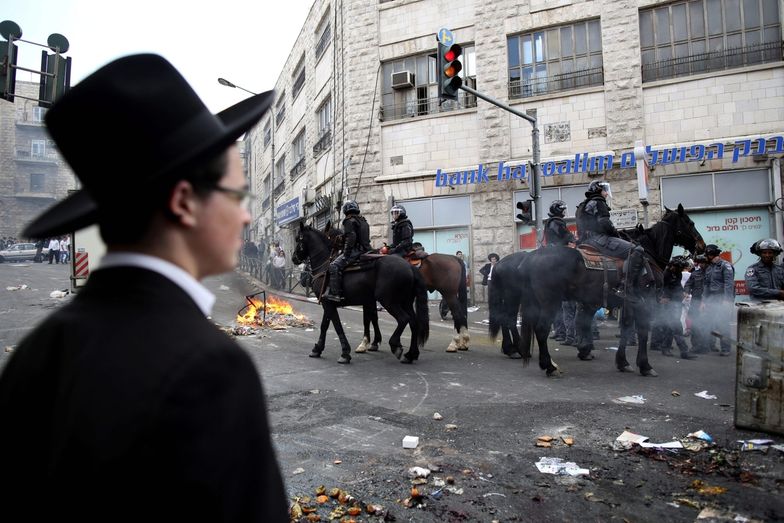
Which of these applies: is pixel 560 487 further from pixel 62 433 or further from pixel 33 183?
pixel 33 183

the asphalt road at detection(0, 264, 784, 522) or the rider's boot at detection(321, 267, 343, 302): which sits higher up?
the rider's boot at detection(321, 267, 343, 302)

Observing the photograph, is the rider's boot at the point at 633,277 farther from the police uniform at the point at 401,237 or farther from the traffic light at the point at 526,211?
the traffic light at the point at 526,211

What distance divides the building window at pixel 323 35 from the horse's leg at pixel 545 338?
66.8 ft


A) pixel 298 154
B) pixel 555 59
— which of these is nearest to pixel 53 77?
pixel 555 59

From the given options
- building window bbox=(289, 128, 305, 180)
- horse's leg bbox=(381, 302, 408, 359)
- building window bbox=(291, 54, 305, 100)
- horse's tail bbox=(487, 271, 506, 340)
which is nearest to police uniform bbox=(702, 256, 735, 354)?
horse's tail bbox=(487, 271, 506, 340)

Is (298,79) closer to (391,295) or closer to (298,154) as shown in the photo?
(298,154)

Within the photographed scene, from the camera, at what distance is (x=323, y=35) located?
84.5ft

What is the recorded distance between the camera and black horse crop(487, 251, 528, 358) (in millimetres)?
9180

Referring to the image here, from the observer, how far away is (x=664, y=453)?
14.8 feet

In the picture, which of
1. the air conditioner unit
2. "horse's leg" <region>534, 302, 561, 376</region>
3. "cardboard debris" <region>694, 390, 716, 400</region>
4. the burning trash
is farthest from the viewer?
the air conditioner unit

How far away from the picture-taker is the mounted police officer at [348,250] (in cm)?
895

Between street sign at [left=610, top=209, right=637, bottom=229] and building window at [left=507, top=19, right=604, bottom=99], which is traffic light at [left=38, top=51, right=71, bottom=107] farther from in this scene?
building window at [left=507, top=19, right=604, bottom=99]

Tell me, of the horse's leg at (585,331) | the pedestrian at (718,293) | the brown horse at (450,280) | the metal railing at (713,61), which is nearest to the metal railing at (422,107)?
the metal railing at (713,61)

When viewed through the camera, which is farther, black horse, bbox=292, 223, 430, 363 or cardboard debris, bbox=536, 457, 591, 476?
black horse, bbox=292, 223, 430, 363
